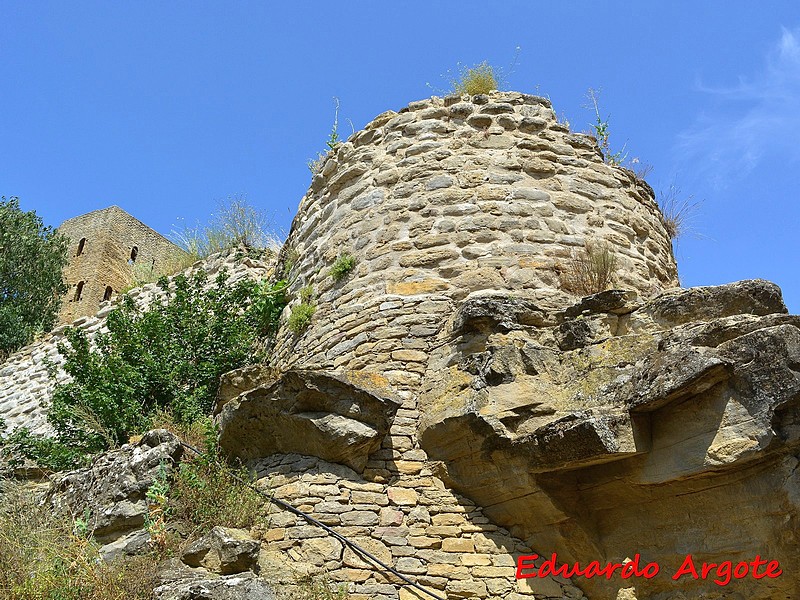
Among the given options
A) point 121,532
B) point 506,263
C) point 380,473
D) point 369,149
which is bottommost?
point 121,532

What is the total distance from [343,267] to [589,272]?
2055 mm

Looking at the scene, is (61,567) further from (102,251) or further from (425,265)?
(102,251)

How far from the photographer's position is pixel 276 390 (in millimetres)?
5988

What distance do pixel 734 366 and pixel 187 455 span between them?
3997mm

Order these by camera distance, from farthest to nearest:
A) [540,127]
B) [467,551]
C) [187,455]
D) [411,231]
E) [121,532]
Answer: [540,127], [411,231], [187,455], [121,532], [467,551]

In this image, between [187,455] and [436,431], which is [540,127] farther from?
[187,455]

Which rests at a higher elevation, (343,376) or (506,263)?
(506,263)

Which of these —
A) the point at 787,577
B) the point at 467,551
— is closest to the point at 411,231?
the point at 467,551

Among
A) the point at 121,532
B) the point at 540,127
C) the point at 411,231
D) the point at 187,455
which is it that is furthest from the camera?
the point at 540,127

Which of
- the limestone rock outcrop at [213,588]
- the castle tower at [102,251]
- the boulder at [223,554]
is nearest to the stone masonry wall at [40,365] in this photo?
the boulder at [223,554]

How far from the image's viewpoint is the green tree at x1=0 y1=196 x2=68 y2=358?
1689cm

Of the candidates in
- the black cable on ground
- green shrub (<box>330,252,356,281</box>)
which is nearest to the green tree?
green shrub (<box>330,252,356,281</box>)

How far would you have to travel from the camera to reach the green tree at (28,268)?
55.4ft

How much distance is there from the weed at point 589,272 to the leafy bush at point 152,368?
2.97m
